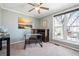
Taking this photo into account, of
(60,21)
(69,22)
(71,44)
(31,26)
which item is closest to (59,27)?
(60,21)

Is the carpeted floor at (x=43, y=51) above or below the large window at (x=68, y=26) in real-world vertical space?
below

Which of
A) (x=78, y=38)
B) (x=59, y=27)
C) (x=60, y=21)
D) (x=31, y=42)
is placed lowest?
(x=31, y=42)

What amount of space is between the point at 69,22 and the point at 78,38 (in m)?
0.54

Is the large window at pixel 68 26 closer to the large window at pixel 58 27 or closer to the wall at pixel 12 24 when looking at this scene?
the large window at pixel 58 27

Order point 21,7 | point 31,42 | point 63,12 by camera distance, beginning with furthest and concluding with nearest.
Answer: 1. point 31,42
2. point 63,12
3. point 21,7

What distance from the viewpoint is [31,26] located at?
2512mm

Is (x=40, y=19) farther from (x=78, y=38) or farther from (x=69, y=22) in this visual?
(x=78, y=38)

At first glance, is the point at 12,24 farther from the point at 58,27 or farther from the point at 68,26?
the point at 68,26

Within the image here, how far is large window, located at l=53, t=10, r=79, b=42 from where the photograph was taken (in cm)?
258

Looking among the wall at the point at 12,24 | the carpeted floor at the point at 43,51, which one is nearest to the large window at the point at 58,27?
the carpeted floor at the point at 43,51

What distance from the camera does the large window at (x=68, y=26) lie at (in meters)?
2.58

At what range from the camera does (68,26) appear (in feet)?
9.27

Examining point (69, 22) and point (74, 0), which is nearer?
point (74, 0)

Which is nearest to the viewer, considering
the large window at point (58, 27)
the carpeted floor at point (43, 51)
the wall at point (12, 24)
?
the wall at point (12, 24)
